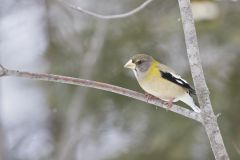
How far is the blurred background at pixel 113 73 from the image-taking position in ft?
23.6

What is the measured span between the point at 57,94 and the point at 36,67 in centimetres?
107

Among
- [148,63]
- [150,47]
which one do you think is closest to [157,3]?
[150,47]

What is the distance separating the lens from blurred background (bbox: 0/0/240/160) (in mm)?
7180

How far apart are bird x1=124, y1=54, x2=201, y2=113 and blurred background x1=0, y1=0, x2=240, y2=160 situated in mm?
2069

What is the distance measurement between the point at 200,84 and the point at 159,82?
1.18 m

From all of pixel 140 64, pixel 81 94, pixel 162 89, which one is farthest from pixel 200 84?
pixel 81 94

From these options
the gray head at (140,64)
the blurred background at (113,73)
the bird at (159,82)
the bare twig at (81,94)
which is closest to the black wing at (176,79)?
the bird at (159,82)

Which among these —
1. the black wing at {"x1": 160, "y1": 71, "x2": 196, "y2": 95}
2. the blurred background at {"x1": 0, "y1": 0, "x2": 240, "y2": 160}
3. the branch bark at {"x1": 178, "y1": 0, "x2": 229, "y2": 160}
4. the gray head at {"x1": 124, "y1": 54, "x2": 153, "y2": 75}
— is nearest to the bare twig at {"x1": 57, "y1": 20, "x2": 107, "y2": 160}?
the blurred background at {"x1": 0, "y1": 0, "x2": 240, "y2": 160}

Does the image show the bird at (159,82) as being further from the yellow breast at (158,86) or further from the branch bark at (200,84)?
the branch bark at (200,84)

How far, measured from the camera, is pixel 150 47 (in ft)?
24.2

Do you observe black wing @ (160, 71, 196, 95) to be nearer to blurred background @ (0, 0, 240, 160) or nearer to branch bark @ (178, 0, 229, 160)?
branch bark @ (178, 0, 229, 160)

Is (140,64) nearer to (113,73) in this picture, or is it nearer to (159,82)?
(159,82)

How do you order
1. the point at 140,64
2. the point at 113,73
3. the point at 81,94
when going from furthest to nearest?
the point at 113,73
the point at 81,94
the point at 140,64

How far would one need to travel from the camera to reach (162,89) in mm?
4445
